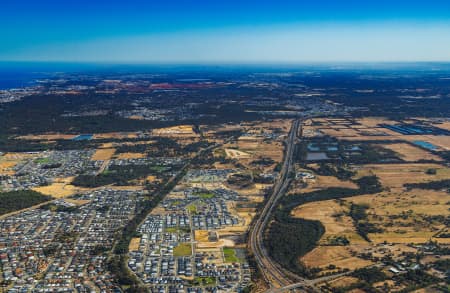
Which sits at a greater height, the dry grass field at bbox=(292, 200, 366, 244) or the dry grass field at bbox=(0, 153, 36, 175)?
Result: the dry grass field at bbox=(0, 153, 36, 175)

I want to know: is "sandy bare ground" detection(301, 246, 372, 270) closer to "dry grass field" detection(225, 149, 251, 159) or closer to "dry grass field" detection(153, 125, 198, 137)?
"dry grass field" detection(225, 149, 251, 159)

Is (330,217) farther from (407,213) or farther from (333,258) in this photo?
(333,258)

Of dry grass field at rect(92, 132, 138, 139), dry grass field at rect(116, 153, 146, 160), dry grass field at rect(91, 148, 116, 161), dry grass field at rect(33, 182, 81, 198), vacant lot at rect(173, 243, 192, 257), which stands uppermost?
dry grass field at rect(92, 132, 138, 139)

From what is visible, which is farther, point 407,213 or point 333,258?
point 407,213

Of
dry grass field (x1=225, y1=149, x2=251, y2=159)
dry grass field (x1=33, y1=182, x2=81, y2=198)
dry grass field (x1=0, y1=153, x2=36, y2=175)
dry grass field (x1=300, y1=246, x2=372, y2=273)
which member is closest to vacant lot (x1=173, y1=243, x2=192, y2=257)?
dry grass field (x1=300, y1=246, x2=372, y2=273)

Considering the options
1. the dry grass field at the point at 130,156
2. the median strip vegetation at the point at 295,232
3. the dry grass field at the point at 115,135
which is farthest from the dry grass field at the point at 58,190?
the dry grass field at the point at 115,135

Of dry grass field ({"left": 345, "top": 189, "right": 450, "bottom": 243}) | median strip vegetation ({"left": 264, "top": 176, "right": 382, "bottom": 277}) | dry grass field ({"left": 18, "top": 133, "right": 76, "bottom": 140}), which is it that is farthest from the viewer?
dry grass field ({"left": 18, "top": 133, "right": 76, "bottom": 140})

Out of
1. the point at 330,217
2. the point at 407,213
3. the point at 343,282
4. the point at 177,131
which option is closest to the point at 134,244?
the point at 343,282
